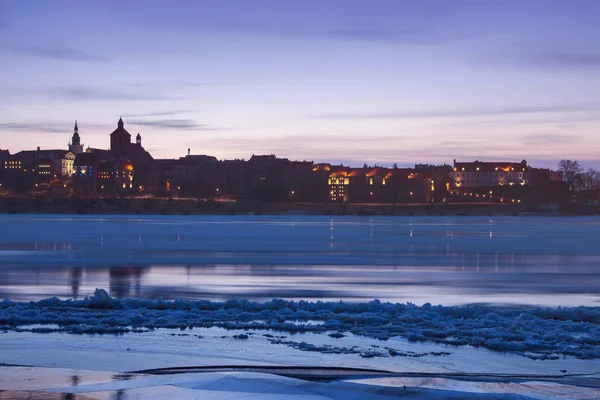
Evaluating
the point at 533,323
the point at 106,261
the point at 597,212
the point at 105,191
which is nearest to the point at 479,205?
the point at 597,212

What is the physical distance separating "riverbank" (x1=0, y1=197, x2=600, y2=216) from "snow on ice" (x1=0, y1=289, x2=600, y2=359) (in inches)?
4140

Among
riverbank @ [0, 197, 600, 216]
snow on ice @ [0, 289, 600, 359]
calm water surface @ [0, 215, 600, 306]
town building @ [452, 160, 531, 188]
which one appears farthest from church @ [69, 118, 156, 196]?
snow on ice @ [0, 289, 600, 359]

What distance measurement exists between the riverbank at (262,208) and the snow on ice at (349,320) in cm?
10514

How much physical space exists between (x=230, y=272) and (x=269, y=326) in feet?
28.8

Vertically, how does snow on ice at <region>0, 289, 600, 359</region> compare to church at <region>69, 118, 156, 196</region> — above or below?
below

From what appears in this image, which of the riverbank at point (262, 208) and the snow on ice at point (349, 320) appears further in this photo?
the riverbank at point (262, 208)

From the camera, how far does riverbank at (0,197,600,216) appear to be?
120750 millimetres

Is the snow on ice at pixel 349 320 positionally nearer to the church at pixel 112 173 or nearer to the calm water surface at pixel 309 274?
the calm water surface at pixel 309 274

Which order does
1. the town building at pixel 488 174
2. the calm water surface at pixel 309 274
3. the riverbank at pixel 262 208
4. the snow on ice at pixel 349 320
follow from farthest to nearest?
the town building at pixel 488 174
the riverbank at pixel 262 208
the calm water surface at pixel 309 274
the snow on ice at pixel 349 320

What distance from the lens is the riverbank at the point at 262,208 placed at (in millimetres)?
120750

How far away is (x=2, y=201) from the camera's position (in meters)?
140

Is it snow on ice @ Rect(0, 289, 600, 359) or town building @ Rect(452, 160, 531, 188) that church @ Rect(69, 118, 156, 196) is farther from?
snow on ice @ Rect(0, 289, 600, 359)

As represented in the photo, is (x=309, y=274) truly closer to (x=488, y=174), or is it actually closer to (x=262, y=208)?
(x=262, y=208)

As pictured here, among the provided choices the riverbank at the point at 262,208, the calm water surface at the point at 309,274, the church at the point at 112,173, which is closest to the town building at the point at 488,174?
the riverbank at the point at 262,208
